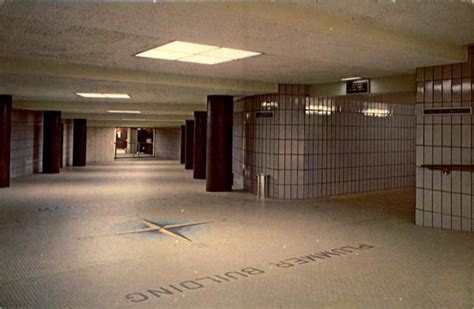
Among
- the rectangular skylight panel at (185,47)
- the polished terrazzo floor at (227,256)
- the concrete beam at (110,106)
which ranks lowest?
the polished terrazzo floor at (227,256)

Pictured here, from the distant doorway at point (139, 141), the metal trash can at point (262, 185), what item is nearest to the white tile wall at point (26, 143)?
the metal trash can at point (262, 185)

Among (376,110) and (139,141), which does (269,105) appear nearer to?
(376,110)

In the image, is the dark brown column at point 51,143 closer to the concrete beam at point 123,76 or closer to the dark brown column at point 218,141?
the dark brown column at point 218,141

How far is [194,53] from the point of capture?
24.4 ft

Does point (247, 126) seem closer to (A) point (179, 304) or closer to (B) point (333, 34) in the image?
(B) point (333, 34)

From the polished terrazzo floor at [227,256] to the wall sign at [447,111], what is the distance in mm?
2181

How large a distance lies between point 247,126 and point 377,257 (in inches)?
317

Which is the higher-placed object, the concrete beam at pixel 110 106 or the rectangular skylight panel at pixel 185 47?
the concrete beam at pixel 110 106

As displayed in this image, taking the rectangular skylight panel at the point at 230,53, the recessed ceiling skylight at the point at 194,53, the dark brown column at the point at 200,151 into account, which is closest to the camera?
the recessed ceiling skylight at the point at 194,53

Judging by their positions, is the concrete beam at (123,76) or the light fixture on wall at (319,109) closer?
the concrete beam at (123,76)

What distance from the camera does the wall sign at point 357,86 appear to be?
398 inches

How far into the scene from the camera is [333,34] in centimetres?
548

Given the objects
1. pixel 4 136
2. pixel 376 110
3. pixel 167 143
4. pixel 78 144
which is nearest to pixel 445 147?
pixel 376 110

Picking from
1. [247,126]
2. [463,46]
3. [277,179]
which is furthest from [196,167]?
[463,46]
